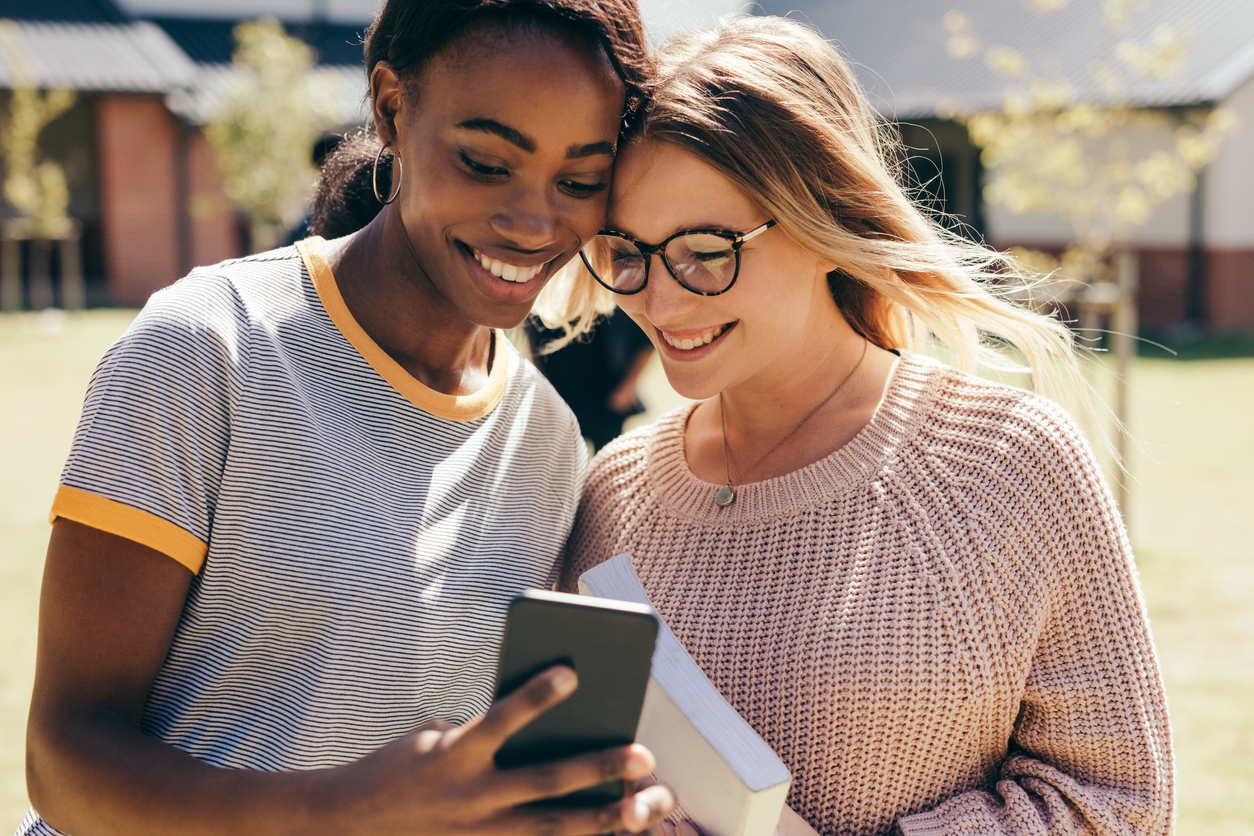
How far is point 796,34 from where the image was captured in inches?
82.7

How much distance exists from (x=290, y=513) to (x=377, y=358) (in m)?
0.32

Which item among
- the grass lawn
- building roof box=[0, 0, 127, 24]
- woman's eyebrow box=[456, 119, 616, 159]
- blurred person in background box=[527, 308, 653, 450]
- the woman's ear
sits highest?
building roof box=[0, 0, 127, 24]

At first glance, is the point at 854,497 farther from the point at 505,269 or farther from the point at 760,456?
the point at 505,269

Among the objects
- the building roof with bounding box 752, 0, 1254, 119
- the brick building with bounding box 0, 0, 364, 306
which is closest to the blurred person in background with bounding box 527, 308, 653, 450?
the building roof with bounding box 752, 0, 1254, 119

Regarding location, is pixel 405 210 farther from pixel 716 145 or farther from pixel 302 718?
pixel 302 718

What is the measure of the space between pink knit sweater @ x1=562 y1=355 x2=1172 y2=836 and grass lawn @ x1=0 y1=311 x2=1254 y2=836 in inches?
14.6

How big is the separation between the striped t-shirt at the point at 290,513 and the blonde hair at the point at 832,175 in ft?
2.26

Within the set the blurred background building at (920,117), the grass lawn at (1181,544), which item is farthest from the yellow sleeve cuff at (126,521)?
the blurred background building at (920,117)

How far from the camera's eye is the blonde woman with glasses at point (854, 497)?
68.7 inches

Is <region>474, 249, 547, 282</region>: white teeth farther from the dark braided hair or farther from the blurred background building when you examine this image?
the blurred background building

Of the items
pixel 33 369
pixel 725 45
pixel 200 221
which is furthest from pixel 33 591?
pixel 200 221

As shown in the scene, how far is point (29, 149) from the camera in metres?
16.9

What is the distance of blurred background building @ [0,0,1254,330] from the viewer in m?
14.9

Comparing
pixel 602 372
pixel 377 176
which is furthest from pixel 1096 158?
pixel 377 176
